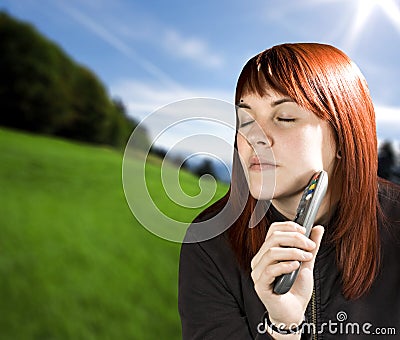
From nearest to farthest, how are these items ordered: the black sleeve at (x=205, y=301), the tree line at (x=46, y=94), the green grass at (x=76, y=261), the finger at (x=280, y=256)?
1. the finger at (x=280, y=256)
2. the black sleeve at (x=205, y=301)
3. the green grass at (x=76, y=261)
4. the tree line at (x=46, y=94)

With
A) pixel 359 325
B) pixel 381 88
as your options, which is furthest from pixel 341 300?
pixel 381 88

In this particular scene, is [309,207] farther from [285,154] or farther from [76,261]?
[76,261]

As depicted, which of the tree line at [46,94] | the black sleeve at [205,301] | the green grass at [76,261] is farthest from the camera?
the tree line at [46,94]

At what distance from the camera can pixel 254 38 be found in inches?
62.7

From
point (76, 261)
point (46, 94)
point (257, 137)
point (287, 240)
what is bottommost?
point (76, 261)

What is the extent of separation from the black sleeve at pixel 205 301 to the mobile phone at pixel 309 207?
0.33 ft

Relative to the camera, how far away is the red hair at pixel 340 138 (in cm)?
62

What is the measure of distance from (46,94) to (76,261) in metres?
0.89

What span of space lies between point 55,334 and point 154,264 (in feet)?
1.43

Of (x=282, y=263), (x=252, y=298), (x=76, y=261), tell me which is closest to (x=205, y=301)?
(x=252, y=298)

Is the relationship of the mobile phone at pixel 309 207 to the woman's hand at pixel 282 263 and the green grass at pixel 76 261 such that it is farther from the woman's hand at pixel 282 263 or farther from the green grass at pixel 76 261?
the green grass at pixel 76 261

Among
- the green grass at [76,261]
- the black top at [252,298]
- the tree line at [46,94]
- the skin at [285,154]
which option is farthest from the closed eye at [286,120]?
the tree line at [46,94]

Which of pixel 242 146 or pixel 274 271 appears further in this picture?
pixel 242 146

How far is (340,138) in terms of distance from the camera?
0.63m
